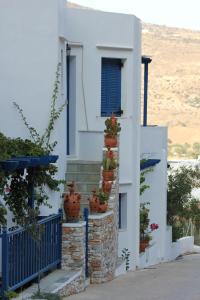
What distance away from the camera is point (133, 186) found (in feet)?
81.1

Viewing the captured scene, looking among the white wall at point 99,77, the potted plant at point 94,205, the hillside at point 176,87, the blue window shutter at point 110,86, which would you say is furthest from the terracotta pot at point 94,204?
the hillside at point 176,87

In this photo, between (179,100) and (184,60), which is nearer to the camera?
(179,100)

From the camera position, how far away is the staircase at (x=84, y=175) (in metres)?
22.1

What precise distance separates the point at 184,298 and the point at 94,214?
3.15m

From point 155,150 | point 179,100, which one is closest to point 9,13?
point 155,150

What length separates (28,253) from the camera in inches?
667

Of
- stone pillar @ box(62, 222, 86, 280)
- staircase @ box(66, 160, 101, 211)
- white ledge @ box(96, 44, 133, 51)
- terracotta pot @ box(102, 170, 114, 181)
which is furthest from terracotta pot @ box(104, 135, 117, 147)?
stone pillar @ box(62, 222, 86, 280)

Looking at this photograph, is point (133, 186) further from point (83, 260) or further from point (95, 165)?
point (83, 260)

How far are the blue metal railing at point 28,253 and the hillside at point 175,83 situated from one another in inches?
2597

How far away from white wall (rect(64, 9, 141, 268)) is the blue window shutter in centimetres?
17

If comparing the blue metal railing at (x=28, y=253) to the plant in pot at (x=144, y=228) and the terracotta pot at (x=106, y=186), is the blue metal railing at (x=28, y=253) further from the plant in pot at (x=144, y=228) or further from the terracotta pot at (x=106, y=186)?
the plant in pot at (x=144, y=228)

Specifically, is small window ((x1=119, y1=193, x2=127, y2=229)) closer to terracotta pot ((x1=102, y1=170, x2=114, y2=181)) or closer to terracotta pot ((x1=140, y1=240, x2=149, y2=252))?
terracotta pot ((x1=140, y1=240, x2=149, y2=252))

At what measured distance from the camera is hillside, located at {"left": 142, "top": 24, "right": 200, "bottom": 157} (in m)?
101

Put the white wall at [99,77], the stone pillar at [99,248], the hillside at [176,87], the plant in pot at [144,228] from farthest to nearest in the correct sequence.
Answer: the hillside at [176,87]
the plant in pot at [144,228]
the white wall at [99,77]
the stone pillar at [99,248]
